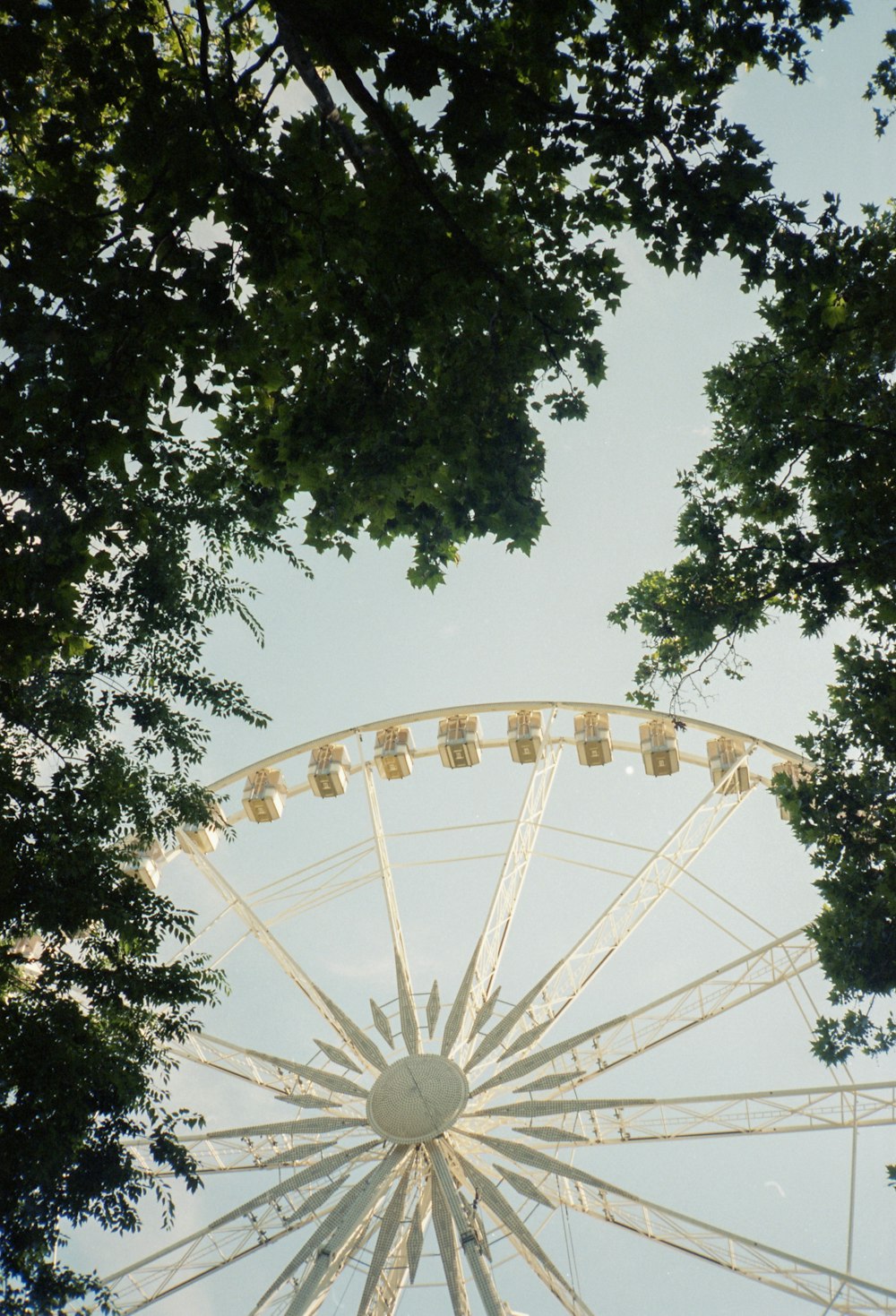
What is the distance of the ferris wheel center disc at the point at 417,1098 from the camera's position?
13461 mm

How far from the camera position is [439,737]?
66.0ft

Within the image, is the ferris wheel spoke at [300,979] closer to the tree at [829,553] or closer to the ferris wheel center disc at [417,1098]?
the ferris wheel center disc at [417,1098]

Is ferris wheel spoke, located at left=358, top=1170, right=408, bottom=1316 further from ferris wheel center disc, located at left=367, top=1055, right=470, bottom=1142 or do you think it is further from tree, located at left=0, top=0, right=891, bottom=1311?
tree, located at left=0, top=0, right=891, bottom=1311

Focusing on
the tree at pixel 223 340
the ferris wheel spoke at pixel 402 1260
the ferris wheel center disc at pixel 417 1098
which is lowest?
the ferris wheel spoke at pixel 402 1260

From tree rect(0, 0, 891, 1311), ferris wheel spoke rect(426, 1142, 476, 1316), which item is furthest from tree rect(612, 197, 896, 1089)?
ferris wheel spoke rect(426, 1142, 476, 1316)

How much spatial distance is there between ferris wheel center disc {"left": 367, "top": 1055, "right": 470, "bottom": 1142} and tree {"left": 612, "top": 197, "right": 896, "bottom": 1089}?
688 centimetres

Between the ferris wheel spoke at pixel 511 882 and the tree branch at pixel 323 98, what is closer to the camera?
the tree branch at pixel 323 98

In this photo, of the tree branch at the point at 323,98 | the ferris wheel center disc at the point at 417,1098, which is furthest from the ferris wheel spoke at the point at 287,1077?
the tree branch at the point at 323,98

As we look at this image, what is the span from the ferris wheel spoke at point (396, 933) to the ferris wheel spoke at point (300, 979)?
59 cm

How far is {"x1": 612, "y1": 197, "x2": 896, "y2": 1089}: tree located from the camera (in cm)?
820

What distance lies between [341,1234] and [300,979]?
4174 millimetres

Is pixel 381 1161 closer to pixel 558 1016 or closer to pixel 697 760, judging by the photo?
pixel 558 1016

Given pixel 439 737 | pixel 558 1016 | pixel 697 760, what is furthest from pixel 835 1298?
pixel 439 737

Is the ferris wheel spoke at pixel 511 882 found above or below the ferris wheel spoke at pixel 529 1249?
above
